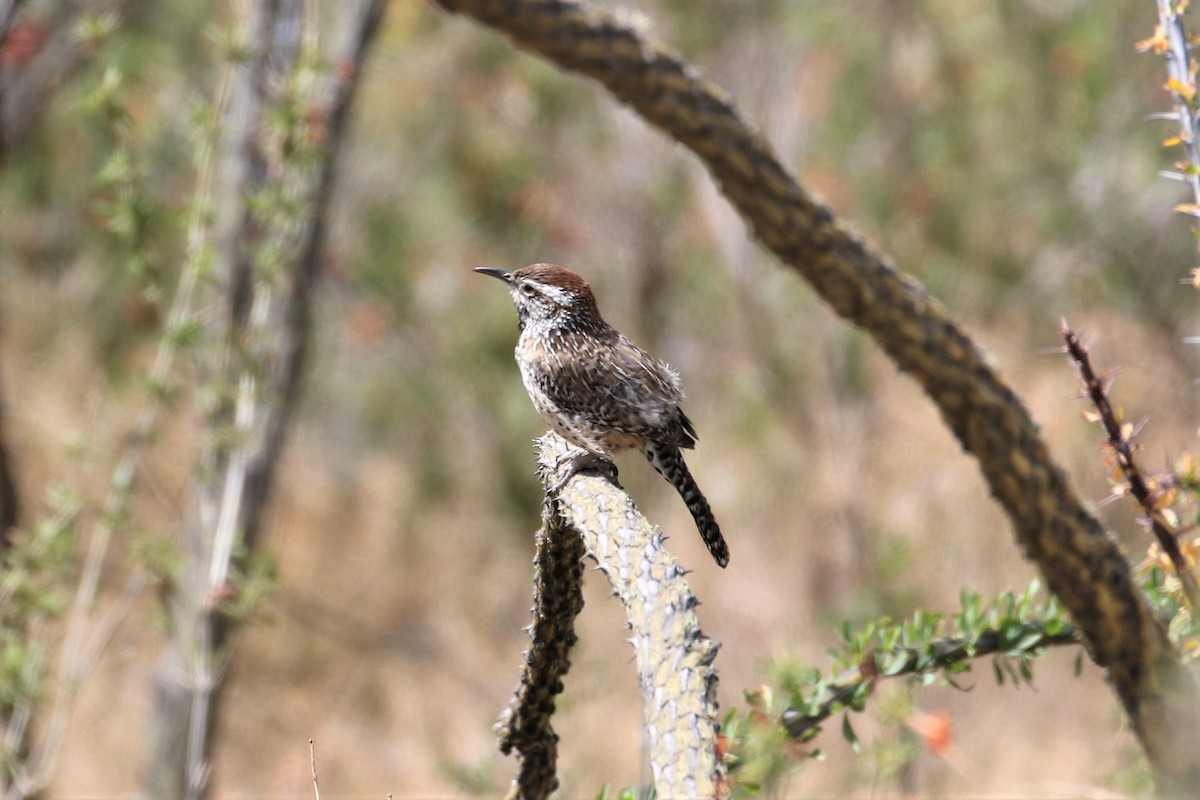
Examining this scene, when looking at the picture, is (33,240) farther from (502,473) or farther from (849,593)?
(849,593)

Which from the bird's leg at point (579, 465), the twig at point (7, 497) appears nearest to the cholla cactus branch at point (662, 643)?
the bird's leg at point (579, 465)

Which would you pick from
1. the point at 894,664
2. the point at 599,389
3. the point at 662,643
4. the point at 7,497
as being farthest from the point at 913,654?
the point at 7,497

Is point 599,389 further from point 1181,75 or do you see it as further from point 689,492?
point 1181,75

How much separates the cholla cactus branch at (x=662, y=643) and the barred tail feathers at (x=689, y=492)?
927 millimetres

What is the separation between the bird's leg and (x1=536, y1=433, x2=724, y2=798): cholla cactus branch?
0.94ft

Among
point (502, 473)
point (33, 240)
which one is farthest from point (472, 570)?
point (33, 240)

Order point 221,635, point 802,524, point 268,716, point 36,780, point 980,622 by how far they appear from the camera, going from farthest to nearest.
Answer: point 268,716, point 802,524, point 221,635, point 36,780, point 980,622

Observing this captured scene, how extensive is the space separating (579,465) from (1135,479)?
3.34 ft

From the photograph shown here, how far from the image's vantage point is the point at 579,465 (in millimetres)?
2457

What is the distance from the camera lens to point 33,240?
28.8ft

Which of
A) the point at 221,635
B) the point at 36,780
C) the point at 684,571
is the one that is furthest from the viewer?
the point at 221,635

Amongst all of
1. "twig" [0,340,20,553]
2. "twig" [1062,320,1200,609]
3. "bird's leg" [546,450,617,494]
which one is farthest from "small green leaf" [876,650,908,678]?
"twig" [0,340,20,553]

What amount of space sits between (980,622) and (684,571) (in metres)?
0.68

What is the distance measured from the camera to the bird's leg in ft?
7.19
